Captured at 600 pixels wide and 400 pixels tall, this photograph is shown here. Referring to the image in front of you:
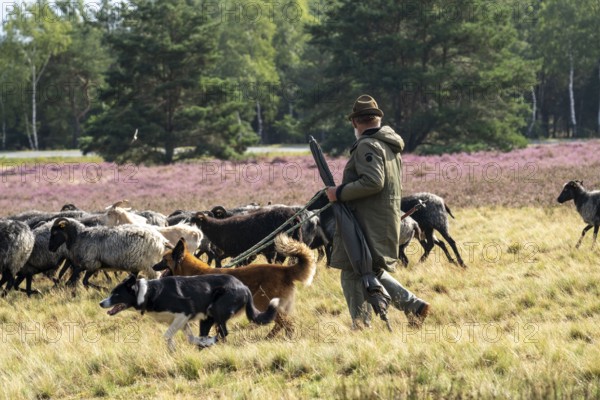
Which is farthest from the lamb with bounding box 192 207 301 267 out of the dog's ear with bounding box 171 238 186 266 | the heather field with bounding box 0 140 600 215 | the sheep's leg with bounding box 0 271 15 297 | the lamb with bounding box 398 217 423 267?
the heather field with bounding box 0 140 600 215

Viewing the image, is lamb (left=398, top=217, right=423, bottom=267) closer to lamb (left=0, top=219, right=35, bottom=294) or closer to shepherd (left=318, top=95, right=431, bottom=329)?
shepherd (left=318, top=95, right=431, bottom=329)

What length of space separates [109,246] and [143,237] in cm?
57

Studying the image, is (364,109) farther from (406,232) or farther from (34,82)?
(34,82)

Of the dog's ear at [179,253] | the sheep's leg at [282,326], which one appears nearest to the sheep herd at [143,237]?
the dog's ear at [179,253]

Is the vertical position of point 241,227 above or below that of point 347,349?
above

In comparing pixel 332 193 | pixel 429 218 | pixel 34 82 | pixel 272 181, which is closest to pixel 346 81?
pixel 272 181

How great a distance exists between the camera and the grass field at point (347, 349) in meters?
5.84

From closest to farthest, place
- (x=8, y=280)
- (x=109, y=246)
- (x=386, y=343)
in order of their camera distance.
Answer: (x=386, y=343) < (x=109, y=246) < (x=8, y=280)

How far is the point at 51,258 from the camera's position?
12625mm

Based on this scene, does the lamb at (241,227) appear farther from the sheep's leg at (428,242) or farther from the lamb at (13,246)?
the lamb at (13,246)

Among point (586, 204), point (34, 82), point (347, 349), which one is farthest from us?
point (34, 82)

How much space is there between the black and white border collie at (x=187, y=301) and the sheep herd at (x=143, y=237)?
3.97 meters

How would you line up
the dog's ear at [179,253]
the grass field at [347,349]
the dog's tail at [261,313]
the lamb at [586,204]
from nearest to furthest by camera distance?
the grass field at [347,349]
the dog's tail at [261,313]
the dog's ear at [179,253]
the lamb at [586,204]

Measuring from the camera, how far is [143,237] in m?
11.6
